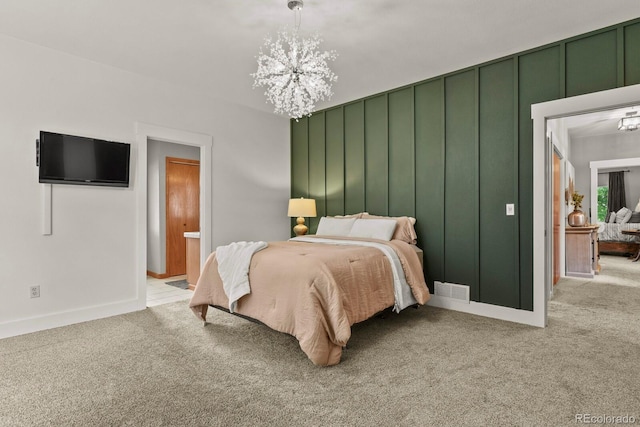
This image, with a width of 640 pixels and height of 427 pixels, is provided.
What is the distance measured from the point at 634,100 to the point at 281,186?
4.28m

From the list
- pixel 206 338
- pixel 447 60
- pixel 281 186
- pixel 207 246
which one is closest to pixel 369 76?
pixel 447 60

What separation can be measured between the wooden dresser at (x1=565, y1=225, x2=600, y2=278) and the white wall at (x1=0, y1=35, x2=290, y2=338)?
5729 mm

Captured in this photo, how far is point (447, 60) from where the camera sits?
12.1ft

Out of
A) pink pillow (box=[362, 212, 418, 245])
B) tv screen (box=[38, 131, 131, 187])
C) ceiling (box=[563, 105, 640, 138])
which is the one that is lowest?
pink pillow (box=[362, 212, 418, 245])

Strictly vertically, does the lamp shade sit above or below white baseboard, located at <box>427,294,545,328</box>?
above

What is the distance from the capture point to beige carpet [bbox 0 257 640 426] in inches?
74.3

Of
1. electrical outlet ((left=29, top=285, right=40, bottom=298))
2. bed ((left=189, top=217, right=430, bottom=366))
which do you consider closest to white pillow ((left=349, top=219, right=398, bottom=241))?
bed ((left=189, top=217, right=430, bottom=366))

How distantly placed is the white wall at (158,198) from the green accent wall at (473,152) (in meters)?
3.00

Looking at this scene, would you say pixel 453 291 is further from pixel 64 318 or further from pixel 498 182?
pixel 64 318

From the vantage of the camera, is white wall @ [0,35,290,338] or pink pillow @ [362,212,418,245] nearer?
white wall @ [0,35,290,338]

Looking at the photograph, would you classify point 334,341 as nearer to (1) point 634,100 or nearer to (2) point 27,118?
(1) point 634,100

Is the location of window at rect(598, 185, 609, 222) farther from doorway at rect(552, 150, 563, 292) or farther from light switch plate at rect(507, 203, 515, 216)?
light switch plate at rect(507, 203, 515, 216)

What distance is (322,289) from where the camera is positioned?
2549mm

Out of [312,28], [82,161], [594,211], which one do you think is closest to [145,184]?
[82,161]
